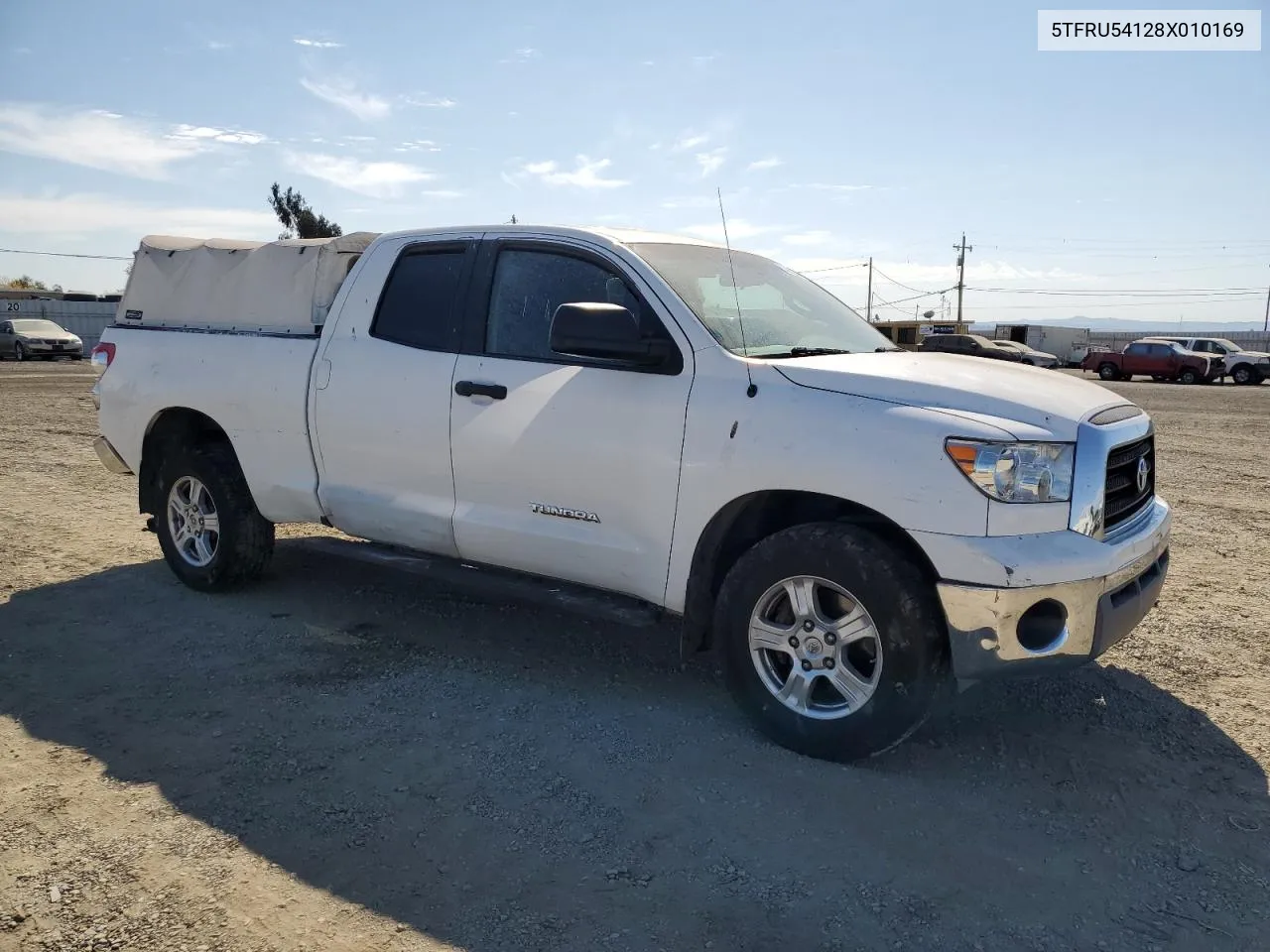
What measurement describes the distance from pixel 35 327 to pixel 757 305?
1405 inches

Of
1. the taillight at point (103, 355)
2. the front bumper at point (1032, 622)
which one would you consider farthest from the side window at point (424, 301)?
the front bumper at point (1032, 622)

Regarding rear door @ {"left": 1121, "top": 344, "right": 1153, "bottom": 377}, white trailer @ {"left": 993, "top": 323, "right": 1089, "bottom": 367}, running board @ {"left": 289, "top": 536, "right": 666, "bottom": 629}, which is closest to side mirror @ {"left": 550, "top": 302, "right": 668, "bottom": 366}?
running board @ {"left": 289, "top": 536, "right": 666, "bottom": 629}

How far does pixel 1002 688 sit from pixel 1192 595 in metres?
2.14

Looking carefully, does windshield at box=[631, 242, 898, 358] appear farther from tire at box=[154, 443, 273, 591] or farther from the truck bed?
tire at box=[154, 443, 273, 591]

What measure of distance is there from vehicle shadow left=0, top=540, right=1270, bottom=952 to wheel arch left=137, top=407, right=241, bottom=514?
3.72ft

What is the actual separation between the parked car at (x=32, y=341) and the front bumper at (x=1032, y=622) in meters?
36.3

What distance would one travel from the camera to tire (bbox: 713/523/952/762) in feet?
11.3

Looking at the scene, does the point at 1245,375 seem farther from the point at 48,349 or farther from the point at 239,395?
the point at 48,349

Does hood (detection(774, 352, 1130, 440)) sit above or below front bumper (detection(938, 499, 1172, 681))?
above

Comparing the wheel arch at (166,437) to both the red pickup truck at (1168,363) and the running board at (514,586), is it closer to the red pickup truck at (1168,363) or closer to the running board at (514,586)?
the running board at (514,586)

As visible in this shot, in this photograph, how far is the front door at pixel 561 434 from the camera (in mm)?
4004

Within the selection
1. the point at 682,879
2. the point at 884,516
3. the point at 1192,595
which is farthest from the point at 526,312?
the point at 1192,595

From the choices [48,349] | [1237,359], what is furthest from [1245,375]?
[48,349]

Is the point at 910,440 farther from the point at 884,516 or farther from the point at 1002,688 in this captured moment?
the point at 1002,688
